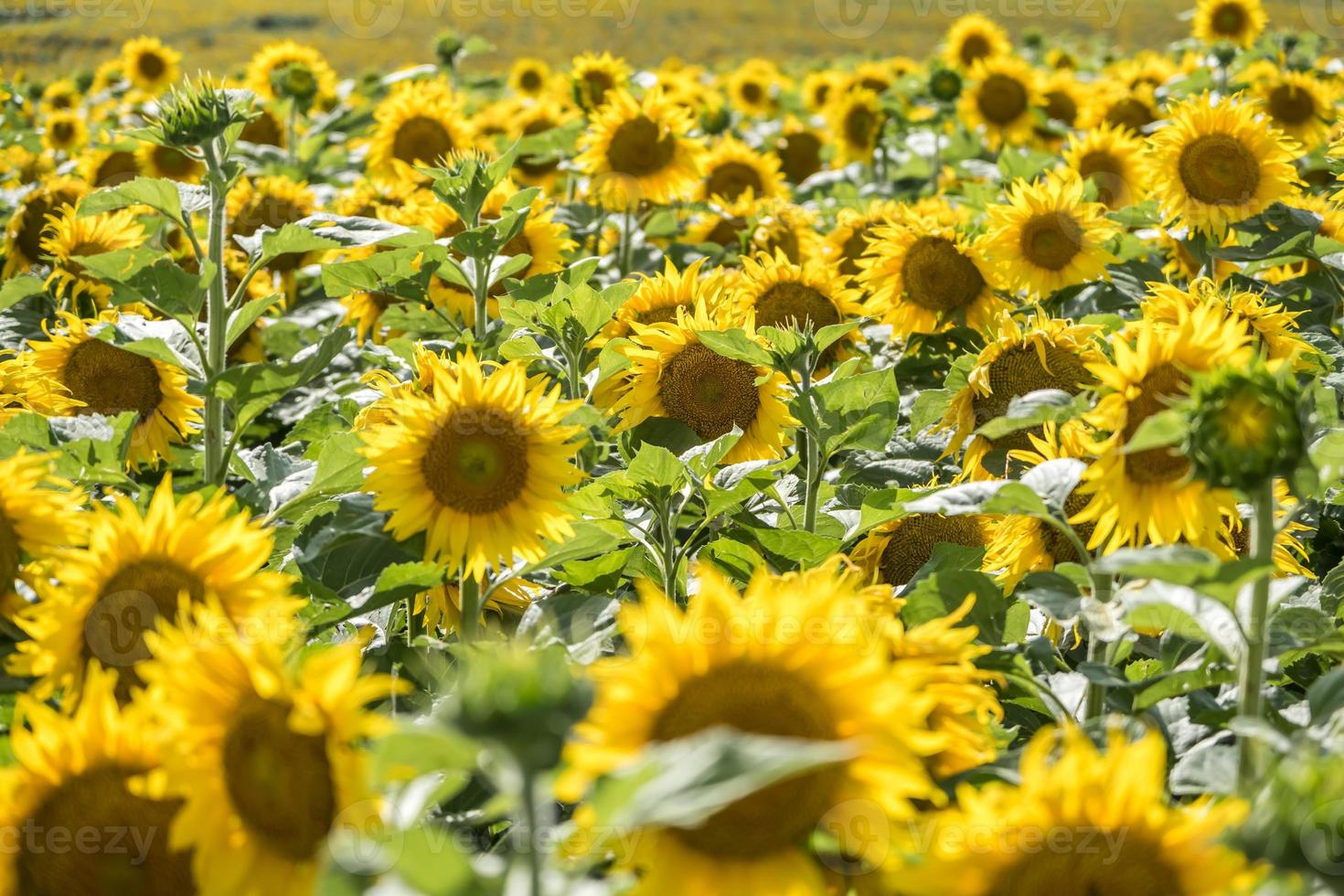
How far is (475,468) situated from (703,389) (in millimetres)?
844

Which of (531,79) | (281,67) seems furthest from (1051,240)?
(531,79)

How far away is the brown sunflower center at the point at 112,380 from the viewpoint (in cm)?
263

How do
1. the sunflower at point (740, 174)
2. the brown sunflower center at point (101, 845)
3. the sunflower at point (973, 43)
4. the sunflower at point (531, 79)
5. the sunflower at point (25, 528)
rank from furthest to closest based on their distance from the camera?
the sunflower at point (531, 79), the sunflower at point (973, 43), the sunflower at point (740, 174), the sunflower at point (25, 528), the brown sunflower center at point (101, 845)

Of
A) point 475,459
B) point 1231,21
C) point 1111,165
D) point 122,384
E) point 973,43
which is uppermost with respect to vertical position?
point 1231,21

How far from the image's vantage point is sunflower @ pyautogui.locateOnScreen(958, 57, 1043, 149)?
5863 millimetres

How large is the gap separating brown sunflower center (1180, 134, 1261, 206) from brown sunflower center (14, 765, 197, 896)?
10.0 ft

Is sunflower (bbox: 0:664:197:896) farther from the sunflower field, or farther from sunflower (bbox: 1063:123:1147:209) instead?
sunflower (bbox: 1063:123:1147:209)

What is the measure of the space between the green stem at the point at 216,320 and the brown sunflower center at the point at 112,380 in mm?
410

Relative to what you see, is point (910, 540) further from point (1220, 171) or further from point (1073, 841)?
point (1220, 171)

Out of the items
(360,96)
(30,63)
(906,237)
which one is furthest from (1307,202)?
(30,63)

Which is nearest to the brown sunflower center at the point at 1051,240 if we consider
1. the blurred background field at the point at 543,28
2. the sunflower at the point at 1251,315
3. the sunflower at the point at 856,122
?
the sunflower at the point at 1251,315

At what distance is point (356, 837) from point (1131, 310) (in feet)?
9.67

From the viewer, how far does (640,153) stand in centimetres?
447

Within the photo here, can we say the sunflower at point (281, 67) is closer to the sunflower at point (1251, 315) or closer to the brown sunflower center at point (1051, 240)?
the brown sunflower center at point (1051, 240)
